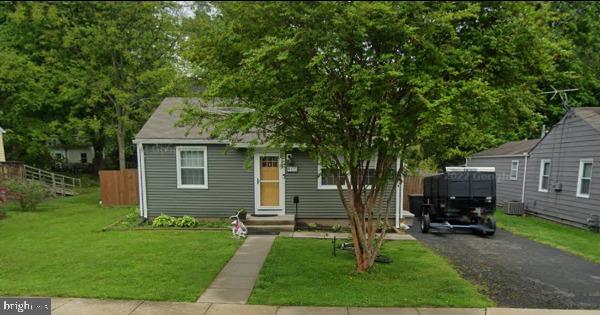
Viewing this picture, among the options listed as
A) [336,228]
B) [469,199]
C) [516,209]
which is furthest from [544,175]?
[336,228]

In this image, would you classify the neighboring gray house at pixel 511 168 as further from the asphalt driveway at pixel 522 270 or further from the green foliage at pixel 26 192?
the green foliage at pixel 26 192

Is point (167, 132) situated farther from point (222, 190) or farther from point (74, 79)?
point (74, 79)

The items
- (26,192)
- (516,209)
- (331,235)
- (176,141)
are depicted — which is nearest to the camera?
(331,235)

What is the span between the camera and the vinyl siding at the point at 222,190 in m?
10.6

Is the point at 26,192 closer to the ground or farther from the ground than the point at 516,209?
farther from the ground

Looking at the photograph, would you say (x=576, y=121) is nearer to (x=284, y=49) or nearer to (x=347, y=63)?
(x=347, y=63)

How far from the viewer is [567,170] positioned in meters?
12.0

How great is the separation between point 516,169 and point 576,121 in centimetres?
426

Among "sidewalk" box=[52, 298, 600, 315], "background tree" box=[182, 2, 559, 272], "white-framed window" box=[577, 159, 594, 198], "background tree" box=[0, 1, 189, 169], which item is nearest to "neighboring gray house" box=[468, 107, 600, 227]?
"white-framed window" box=[577, 159, 594, 198]

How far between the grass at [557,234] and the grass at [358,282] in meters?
3.91

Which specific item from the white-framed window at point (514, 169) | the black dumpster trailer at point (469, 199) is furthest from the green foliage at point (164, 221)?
the white-framed window at point (514, 169)

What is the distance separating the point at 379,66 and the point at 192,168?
7.88 meters

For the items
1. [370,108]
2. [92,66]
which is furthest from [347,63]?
[92,66]

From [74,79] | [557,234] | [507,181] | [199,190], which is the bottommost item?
[557,234]
